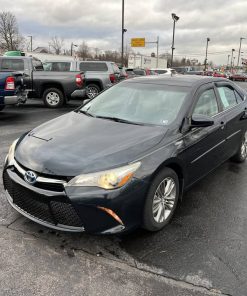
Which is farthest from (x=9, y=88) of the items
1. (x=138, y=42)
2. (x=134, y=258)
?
(x=138, y=42)

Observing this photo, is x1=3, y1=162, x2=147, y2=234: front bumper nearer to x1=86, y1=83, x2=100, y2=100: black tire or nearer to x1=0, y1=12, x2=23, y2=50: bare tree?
x1=86, y1=83, x2=100, y2=100: black tire

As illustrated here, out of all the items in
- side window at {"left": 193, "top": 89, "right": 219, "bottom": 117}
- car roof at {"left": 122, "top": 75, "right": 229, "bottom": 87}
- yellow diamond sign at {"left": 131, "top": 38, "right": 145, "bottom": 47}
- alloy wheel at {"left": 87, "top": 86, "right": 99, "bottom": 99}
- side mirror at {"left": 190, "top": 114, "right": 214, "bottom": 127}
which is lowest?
alloy wheel at {"left": 87, "top": 86, "right": 99, "bottom": 99}

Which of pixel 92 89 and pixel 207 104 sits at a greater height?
pixel 207 104

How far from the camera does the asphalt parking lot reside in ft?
8.65

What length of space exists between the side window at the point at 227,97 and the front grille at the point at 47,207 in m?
2.93

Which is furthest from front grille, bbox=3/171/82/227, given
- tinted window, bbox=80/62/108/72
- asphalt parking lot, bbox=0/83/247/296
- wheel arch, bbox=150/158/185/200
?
tinted window, bbox=80/62/108/72

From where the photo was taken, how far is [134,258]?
118 inches

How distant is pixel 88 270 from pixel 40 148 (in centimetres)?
127

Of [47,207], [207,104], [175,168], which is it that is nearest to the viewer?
[47,207]

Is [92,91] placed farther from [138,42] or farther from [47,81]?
[138,42]

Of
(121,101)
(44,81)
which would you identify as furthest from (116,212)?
(44,81)

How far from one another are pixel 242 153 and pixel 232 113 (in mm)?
1160

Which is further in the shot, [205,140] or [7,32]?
[7,32]

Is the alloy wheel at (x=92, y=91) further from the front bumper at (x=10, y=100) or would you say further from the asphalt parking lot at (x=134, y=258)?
the asphalt parking lot at (x=134, y=258)
